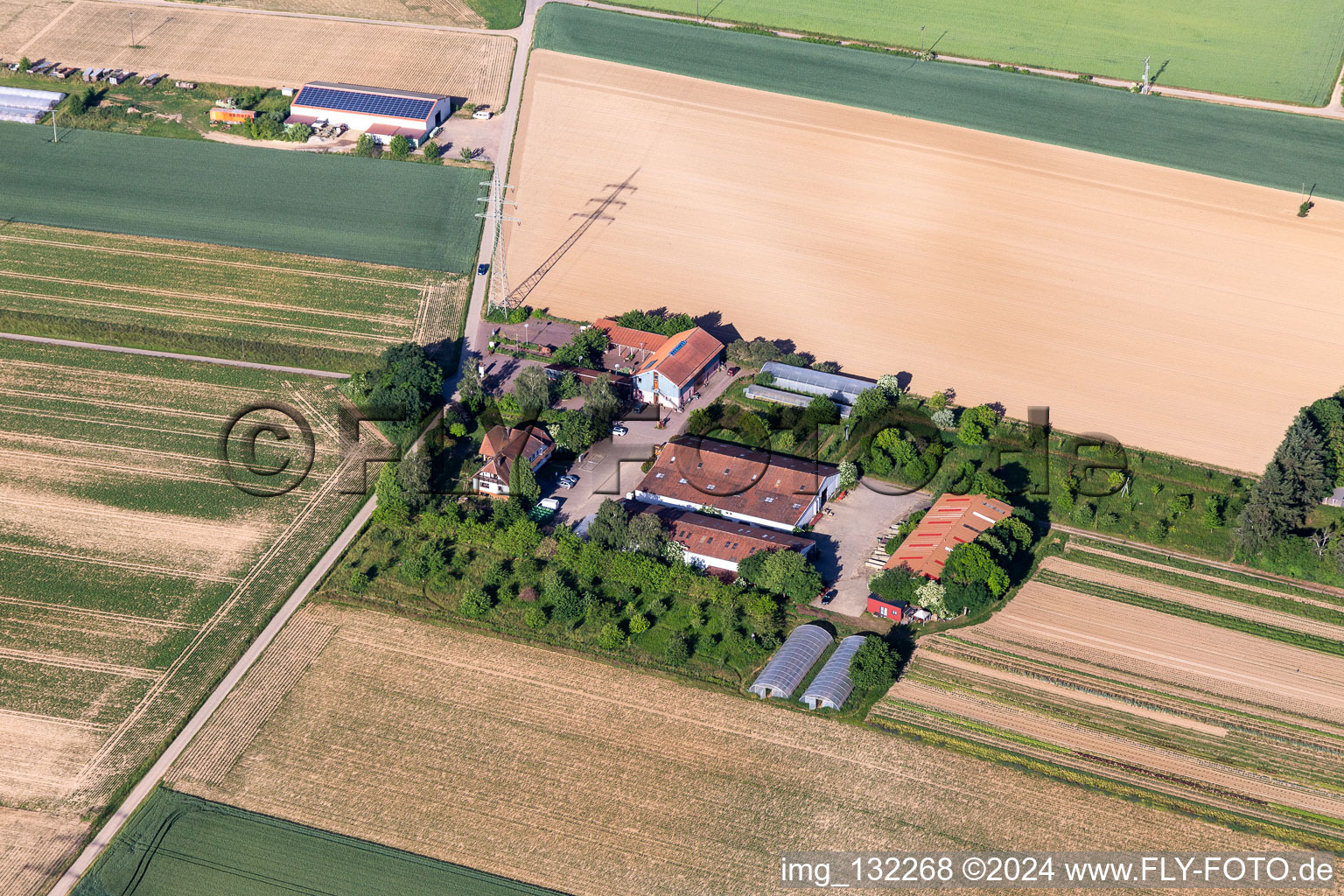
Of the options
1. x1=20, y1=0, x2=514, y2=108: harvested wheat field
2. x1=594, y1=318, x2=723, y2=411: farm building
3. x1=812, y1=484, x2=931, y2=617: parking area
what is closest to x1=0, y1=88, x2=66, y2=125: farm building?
x1=20, y1=0, x2=514, y2=108: harvested wheat field

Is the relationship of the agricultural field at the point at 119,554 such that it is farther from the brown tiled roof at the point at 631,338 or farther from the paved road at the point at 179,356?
the brown tiled roof at the point at 631,338

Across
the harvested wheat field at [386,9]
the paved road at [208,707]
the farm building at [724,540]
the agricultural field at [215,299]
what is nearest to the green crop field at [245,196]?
the agricultural field at [215,299]

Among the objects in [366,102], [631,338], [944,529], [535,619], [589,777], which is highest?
[366,102]

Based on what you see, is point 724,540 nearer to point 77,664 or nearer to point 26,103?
point 77,664

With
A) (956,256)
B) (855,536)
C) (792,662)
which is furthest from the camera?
(956,256)

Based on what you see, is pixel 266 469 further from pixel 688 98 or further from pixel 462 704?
pixel 688 98

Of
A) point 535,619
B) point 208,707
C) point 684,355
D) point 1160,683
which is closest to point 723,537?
point 535,619
